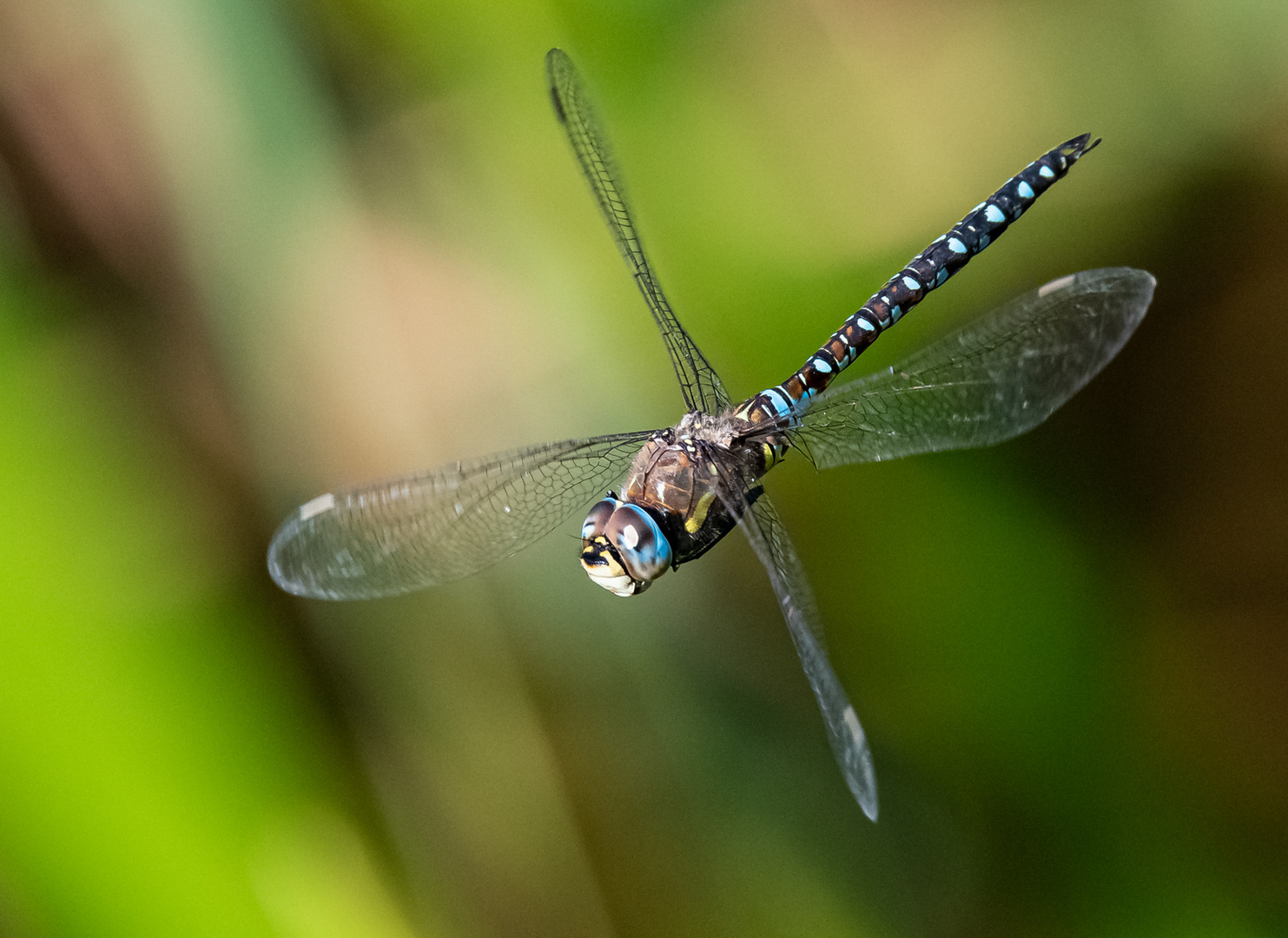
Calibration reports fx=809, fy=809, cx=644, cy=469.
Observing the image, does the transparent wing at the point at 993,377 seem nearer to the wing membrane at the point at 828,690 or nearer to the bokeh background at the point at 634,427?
the bokeh background at the point at 634,427

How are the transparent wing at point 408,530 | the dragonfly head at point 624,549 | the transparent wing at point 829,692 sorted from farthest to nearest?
the transparent wing at point 408,530, the dragonfly head at point 624,549, the transparent wing at point 829,692

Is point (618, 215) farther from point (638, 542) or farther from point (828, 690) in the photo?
point (828, 690)

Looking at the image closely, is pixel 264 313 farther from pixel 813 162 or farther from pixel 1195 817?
pixel 1195 817

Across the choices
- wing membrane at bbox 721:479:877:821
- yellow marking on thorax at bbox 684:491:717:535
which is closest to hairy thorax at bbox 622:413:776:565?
yellow marking on thorax at bbox 684:491:717:535

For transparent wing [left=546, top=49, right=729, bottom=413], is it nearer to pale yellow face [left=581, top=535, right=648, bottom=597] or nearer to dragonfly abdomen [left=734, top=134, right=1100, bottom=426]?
dragonfly abdomen [left=734, top=134, right=1100, bottom=426]

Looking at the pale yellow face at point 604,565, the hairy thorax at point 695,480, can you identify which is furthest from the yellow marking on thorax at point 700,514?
the pale yellow face at point 604,565

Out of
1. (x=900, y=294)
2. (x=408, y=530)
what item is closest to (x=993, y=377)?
(x=900, y=294)

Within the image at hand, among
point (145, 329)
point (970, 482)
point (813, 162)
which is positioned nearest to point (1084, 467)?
point (970, 482)
